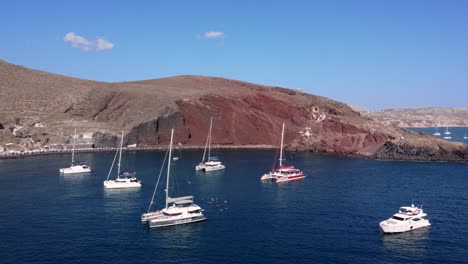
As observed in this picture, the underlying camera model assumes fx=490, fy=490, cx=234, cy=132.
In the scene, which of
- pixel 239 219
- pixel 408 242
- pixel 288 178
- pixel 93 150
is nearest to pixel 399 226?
pixel 408 242

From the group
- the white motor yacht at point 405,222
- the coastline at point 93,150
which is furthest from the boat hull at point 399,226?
the coastline at point 93,150

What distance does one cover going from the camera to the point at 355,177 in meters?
89.9

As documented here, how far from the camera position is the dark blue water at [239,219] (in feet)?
152

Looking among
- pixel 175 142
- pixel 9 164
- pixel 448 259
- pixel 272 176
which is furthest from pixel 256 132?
pixel 448 259

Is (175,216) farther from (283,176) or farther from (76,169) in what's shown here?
(76,169)

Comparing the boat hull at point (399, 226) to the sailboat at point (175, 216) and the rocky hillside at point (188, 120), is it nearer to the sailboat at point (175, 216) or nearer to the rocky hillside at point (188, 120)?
the sailboat at point (175, 216)

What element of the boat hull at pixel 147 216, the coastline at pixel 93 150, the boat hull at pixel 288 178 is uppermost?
the coastline at pixel 93 150

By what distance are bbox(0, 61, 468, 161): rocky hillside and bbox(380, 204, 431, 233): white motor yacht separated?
64.2 m

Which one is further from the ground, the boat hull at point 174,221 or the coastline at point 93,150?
the coastline at point 93,150

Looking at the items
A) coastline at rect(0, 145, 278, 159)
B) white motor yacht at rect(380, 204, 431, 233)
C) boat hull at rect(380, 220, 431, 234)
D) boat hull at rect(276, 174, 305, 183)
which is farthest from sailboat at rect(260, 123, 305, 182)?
coastline at rect(0, 145, 278, 159)

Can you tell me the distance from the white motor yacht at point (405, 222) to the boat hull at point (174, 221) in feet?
67.6

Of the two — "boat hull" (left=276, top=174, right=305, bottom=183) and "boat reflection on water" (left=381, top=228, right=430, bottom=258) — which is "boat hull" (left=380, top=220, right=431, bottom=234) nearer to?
"boat reflection on water" (left=381, top=228, right=430, bottom=258)

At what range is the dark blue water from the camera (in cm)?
4638

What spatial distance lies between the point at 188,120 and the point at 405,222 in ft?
310
